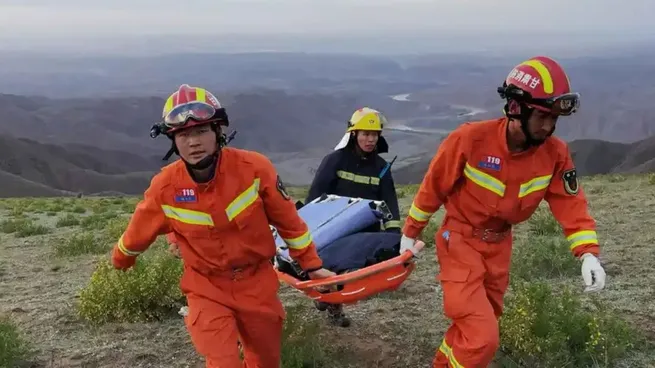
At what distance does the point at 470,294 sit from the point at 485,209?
572mm

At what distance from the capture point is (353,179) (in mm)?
6445

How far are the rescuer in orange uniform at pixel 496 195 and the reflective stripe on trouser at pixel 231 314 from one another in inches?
46.7

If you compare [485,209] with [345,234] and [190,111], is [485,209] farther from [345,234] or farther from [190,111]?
[190,111]

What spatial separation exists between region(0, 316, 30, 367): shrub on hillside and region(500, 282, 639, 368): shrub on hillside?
12.8ft

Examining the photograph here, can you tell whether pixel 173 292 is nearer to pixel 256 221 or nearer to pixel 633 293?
pixel 256 221

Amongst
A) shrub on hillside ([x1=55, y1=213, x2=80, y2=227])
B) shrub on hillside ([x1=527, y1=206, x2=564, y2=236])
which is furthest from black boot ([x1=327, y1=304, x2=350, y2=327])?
shrub on hillside ([x1=55, y1=213, x2=80, y2=227])

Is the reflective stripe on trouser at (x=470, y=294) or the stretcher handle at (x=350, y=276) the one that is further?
the stretcher handle at (x=350, y=276)

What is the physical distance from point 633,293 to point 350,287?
3.66m

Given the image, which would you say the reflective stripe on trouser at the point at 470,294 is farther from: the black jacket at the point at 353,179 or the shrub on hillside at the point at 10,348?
the shrub on hillside at the point at 10,348

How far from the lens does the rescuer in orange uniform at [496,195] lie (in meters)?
4.28

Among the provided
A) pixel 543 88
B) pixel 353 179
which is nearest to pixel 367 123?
pixel 353 179

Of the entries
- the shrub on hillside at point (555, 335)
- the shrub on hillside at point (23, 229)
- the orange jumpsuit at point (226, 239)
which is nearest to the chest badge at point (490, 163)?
the orange jumpsuit at point (226, 239)

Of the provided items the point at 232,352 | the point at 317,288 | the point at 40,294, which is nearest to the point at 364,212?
the point at 317,288

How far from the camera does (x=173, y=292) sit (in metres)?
6.86
